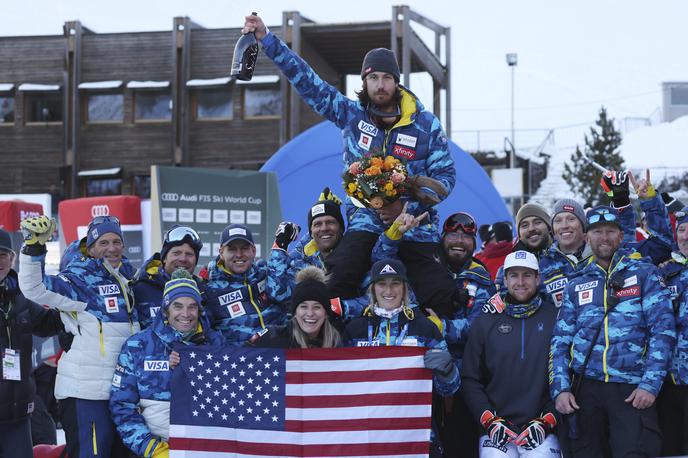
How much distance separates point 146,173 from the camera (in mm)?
31109

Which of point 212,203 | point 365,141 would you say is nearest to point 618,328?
point 365,141

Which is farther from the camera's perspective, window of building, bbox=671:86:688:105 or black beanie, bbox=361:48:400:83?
window of building, bbox=671:86:688:105

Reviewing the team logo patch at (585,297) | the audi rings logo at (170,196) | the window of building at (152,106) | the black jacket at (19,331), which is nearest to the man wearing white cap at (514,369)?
the team logo patch at (585,297)

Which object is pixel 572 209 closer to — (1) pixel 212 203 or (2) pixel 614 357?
(2) pixel 614 357

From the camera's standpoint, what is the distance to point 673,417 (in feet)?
17.8

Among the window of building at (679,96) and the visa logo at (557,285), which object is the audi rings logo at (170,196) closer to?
the visa logo at (557,285)

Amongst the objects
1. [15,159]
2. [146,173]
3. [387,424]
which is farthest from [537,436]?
[15,159]

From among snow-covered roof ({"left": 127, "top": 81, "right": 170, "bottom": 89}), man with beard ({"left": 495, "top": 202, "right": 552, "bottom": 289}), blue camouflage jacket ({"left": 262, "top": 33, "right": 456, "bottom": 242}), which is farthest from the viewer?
snow-covered roof ({"left": 127, "top": 81, "right": 170, "bottom": 89})

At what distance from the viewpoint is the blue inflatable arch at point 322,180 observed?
12016 mm

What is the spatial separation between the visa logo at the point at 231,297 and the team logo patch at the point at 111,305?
69cm

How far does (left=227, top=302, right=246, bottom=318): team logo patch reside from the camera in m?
5.79

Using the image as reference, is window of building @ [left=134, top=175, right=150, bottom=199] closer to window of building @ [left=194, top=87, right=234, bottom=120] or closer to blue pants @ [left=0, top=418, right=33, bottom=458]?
window of building @ [left=194, top=87, right=234, bottom=120]

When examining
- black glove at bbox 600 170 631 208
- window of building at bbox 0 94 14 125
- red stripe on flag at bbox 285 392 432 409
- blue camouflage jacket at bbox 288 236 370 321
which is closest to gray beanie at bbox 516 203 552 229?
black glove at bbox 600 170 631 208

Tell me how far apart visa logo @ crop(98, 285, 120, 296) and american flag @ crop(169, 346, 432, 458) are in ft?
2.29
